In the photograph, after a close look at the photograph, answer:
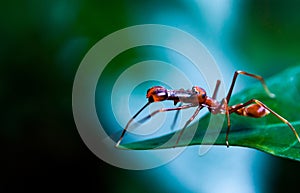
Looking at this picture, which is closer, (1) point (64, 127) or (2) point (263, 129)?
(2) point (263, 129)

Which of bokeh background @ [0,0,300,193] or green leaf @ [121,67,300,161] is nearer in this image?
green leaf @ [121,67,300,161]

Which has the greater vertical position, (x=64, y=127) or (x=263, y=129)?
Answer: (x=263, y=129)

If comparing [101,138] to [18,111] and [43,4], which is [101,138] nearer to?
[18,111]

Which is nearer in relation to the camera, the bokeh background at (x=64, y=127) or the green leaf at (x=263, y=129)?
the green leaf at (x=263, y=129)
